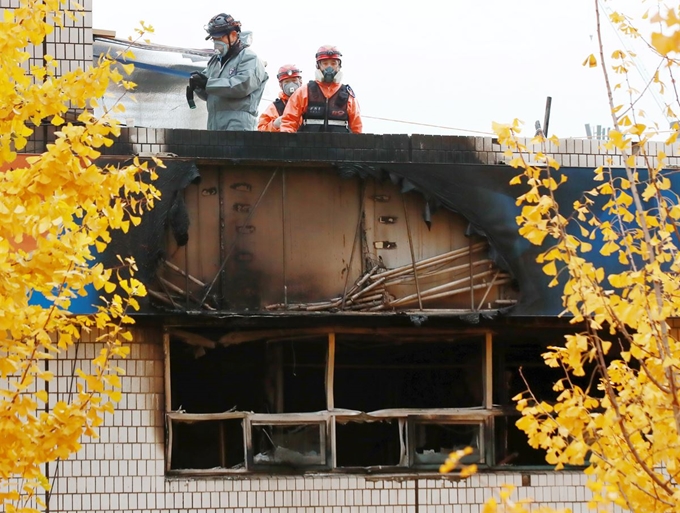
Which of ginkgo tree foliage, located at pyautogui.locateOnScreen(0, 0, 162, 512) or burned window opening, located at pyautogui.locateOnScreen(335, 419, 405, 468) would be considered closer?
ginkgo tree foliage, located at pyautogui.locateOnScreen(0, 0, 162, 512)

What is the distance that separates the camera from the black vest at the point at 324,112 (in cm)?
1173

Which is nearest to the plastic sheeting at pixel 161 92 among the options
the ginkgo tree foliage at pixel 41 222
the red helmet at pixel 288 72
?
the red helmet at pixel 288 72

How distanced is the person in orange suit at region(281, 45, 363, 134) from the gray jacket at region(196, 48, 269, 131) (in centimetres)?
47

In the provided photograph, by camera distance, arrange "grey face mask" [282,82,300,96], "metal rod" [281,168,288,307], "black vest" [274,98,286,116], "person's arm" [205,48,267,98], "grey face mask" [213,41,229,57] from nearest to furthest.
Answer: "metal rod" [281,168,288,307], "person's arm" [205,48,267,98], "grey face mask" [213,41,229,57], "black vest" [274,98,286,116], "grey face mask" [282,82,300,96]

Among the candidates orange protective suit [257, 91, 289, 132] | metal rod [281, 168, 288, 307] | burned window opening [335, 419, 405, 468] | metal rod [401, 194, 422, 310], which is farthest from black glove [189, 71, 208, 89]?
burned window opening [335, 419, 405, 468]

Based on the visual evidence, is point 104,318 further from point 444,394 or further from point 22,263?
point 444,394

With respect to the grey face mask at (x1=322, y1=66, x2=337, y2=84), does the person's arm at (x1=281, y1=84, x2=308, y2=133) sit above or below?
below

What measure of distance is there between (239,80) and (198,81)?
0.57 m

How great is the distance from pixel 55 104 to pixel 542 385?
229 inches

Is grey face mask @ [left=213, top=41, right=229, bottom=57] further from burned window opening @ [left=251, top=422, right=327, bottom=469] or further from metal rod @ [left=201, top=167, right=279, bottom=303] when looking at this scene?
burned window opening @ [left=251, top=422, right=327, bottom=469]

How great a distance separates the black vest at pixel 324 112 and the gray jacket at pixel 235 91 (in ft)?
1.98

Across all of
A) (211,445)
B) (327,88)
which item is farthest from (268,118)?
(211,445)

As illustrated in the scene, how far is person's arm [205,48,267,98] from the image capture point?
12.0 meters

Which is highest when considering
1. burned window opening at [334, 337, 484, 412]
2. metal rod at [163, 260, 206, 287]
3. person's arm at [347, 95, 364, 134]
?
person's arm at [347, 95, 364, 134]
